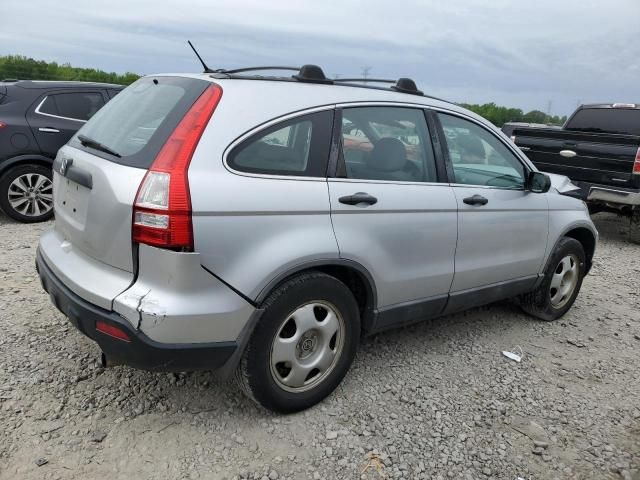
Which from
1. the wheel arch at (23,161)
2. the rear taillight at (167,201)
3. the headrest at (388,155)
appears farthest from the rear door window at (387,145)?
the wheel arch at (23,161)

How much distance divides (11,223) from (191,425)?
16.7ft

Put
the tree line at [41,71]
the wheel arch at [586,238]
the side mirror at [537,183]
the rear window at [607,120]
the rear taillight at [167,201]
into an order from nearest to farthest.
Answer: the rear taillight at [167,201]
the side mirror at [537,183]
the wheel arch at [586,238]
the rear window at [607,120]
the tree line at [41,71]

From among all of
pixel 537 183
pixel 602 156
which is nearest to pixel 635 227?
pixel 602 156

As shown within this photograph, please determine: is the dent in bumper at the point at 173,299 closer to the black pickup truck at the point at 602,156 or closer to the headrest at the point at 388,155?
the headrest at the point at 388,155

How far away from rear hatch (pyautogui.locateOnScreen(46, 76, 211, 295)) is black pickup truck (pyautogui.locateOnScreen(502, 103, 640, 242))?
651 centimetres

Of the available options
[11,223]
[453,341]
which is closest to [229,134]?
[453,341]

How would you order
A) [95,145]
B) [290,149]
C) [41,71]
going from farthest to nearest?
1. [41,71]
2. [95,145]
3. [290,149]

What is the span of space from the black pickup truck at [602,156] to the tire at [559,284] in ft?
10.6

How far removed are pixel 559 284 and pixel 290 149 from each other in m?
2.96

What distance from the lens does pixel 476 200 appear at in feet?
11.6

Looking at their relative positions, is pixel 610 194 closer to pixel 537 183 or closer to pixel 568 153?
pixel 568 153

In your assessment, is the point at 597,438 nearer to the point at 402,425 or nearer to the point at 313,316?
the point at 402,425

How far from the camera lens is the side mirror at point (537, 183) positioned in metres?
3.98

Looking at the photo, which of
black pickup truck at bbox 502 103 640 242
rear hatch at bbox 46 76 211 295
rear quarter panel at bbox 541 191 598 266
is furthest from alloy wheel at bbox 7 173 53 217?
black pickup truck at bbox 502 103 640 242
